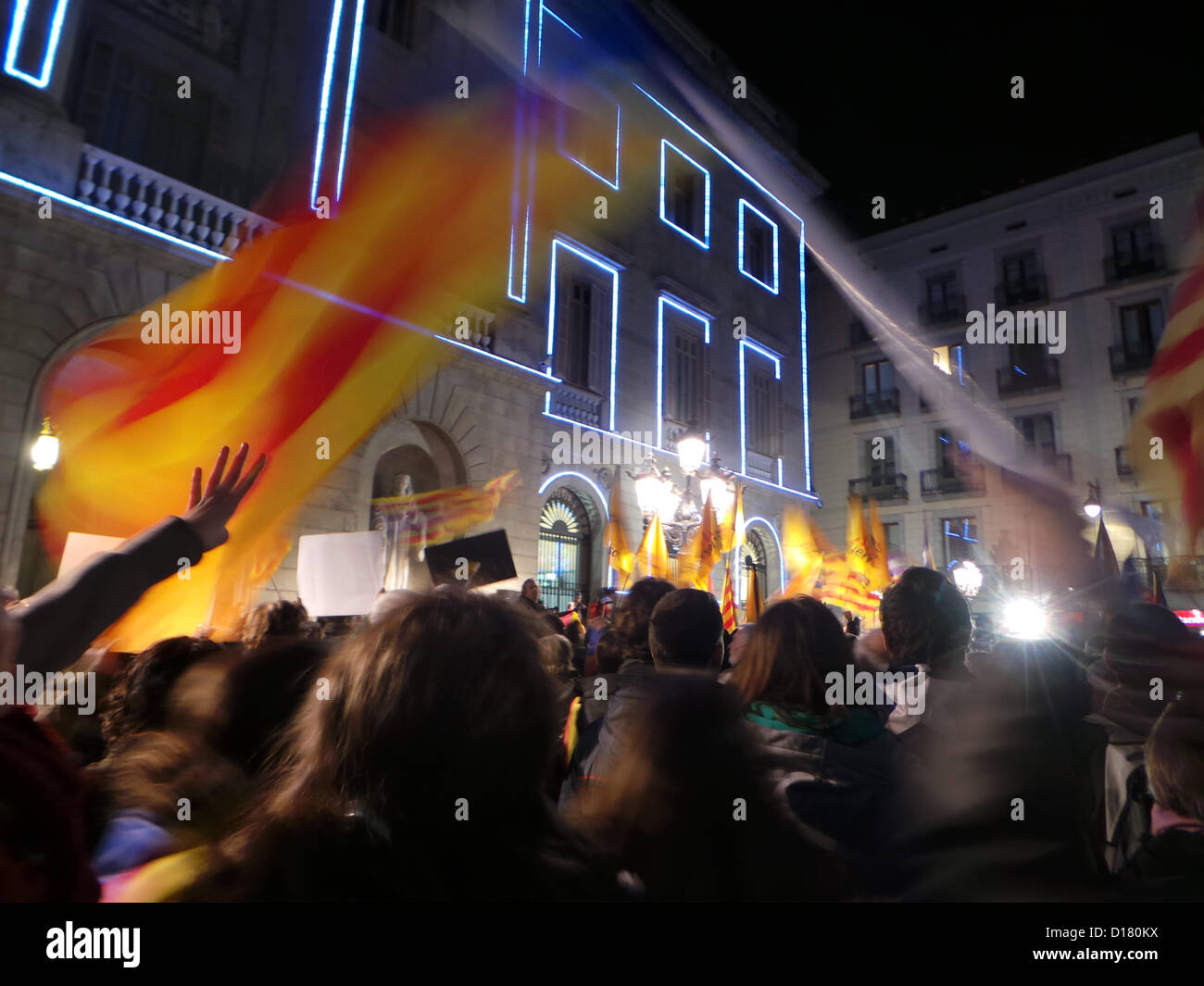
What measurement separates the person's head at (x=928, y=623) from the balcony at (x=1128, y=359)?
2630cm

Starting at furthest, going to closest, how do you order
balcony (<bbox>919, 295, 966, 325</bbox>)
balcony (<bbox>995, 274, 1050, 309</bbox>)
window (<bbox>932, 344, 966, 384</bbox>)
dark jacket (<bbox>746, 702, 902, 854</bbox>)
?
balcony (<bbox>919, 295, 966, 325</bbox>) → window (<bbox>932, 344, 966, 384</bbox>) → balcony (<bbox>995, 274, 1050, 309</bbox>) → dark jacket (<bbox>746, 702, 902, 854</bbox>)

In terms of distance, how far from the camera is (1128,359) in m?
24.0

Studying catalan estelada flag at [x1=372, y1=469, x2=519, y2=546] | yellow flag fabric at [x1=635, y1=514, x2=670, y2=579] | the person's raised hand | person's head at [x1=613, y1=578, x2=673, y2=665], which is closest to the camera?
the person's raised hand

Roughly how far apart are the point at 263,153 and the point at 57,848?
1157cm

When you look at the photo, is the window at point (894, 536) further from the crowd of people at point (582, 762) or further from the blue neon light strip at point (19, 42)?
the blue neon light strip at point (19, 42)

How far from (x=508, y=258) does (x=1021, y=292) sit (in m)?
21.3

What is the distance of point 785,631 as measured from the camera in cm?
238

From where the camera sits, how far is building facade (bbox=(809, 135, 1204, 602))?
23438mm

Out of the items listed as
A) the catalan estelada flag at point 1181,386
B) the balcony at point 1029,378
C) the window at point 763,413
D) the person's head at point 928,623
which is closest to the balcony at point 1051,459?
the balcony at point 1029,378

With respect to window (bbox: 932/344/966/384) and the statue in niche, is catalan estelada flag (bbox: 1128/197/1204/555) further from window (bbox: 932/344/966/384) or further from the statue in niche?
window (bbox: 932/344/966/384)

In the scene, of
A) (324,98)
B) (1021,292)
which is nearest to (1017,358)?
(1021,292)

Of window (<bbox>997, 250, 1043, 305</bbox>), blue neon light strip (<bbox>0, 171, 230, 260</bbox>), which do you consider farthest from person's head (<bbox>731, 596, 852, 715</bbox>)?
window (<bbox>997, 250, 1043, 305</bbox>)

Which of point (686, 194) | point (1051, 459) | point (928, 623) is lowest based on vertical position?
point (928, 623)

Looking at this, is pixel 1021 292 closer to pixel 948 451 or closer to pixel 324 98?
pixel 948 451
